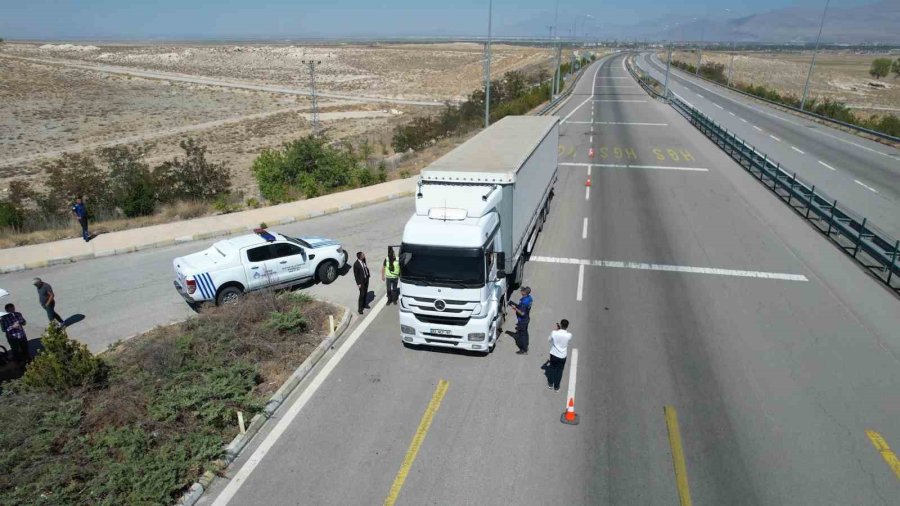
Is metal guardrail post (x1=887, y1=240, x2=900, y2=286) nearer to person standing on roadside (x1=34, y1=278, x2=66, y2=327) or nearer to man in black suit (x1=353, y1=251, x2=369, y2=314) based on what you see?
man in black suit (x1=353, y1=251, x2=369, y2=314)

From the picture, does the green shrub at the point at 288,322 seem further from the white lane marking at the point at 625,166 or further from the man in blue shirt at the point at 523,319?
the white lane marking at the point at 625,166

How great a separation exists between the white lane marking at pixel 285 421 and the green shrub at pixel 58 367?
3715 millimetres

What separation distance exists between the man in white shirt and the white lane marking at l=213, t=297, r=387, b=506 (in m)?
4.61

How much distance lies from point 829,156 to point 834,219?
17.6 meters

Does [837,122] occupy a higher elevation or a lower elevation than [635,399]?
higher

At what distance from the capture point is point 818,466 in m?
8.62

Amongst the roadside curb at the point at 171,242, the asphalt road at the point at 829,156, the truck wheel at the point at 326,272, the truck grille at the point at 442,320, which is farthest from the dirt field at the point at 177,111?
the asphalt road at the point at 829,156

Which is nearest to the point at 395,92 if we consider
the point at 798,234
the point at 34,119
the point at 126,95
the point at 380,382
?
the point at 126,95

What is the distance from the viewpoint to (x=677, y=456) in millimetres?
8812

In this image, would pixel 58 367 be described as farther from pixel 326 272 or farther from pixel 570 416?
pixel 570 416

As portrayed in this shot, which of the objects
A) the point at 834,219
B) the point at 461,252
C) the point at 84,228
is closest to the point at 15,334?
the point at 84,228

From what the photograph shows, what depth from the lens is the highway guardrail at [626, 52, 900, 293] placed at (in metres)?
15.5

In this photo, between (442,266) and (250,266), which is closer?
(442,266)

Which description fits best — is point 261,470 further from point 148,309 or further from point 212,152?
point 212,152
